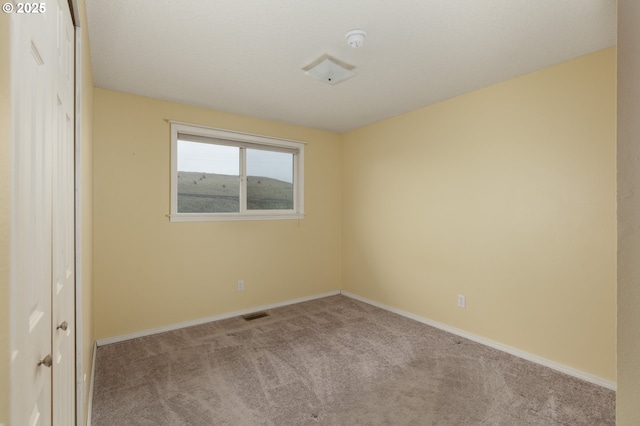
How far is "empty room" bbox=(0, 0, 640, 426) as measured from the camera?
906 mm

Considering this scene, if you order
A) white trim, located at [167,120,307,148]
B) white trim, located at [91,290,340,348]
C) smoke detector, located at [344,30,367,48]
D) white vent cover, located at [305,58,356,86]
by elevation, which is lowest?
white trim, located at [91,290,340,348]

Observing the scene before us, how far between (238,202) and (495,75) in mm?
2919

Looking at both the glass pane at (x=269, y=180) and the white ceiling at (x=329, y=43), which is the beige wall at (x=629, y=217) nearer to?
the white ceiling at (x=329, y=43)

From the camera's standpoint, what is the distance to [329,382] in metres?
2.33

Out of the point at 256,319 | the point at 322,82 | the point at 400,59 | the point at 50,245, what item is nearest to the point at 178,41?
the point at 322,82

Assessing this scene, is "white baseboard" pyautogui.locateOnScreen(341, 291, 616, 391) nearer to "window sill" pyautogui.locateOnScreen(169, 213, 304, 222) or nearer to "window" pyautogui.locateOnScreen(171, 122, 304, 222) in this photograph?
"window sill" pyautogui.locateOnScreen(169, 213, 304, 222)

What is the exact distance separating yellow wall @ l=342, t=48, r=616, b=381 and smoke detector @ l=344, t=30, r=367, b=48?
5.00 ft

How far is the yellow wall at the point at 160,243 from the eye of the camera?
2.98 metres

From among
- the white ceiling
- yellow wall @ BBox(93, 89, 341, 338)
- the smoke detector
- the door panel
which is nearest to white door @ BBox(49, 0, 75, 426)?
the door panel

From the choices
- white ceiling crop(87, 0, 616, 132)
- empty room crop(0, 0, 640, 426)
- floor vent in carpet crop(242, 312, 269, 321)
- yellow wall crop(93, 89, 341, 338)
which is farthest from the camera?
floor vent in carpet crop(242, 312, 269, 321)

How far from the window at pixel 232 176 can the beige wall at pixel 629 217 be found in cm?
343

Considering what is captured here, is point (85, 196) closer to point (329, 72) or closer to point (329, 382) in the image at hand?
point (329, 72)

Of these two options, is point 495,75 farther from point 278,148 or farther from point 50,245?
point 50,245

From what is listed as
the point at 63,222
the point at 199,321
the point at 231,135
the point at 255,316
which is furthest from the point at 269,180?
the point at 63,222
